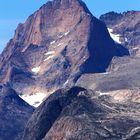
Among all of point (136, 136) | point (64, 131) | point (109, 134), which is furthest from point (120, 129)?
point (136, 136)

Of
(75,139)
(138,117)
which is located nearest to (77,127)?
(75,139)

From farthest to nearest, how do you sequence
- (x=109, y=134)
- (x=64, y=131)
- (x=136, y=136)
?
(x=64, y=131) < (x=109, y=134) < (x=136, y=136)

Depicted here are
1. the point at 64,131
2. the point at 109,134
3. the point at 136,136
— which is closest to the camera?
the point at 136,136

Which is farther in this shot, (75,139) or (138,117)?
(138,117)

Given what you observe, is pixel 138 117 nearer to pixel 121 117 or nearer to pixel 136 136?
pixel 121 117

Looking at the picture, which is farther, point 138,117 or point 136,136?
point 138,117

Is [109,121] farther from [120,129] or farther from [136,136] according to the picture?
[136,136]

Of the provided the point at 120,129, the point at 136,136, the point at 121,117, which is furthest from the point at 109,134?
the point at 136,136

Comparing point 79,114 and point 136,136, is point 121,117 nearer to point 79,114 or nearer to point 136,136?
point 79,114
